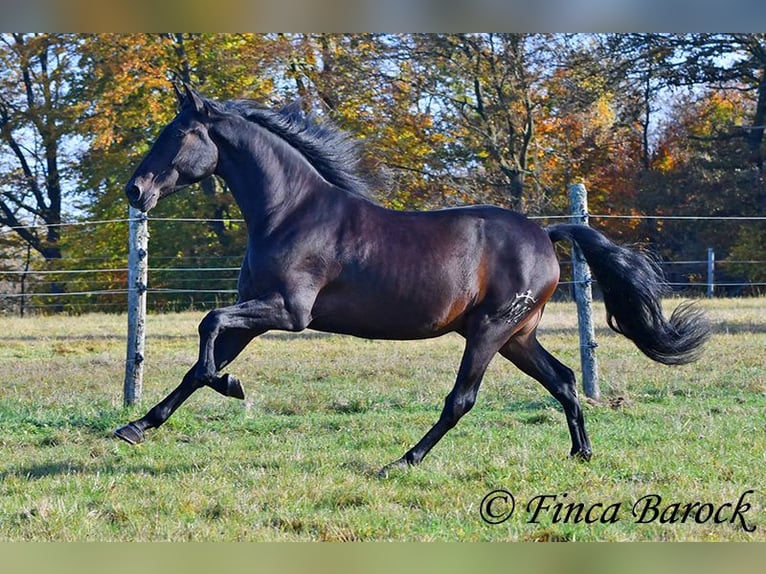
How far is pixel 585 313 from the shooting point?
8906 millimetres

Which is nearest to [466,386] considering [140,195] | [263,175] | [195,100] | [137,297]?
[263,175]

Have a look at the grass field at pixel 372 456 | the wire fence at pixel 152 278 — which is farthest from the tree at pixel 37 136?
the grass field at pixel 372 456

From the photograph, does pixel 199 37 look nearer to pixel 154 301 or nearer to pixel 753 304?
pixel 154 301

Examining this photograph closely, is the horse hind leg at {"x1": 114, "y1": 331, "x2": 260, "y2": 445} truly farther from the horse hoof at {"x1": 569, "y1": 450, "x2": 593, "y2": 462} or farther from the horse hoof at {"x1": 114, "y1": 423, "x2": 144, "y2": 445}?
the horse hoof at {"x1": 569, "y1": 450, "x2": 593, "y2": 462}

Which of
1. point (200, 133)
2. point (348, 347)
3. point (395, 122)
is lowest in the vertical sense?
point (348, 347)

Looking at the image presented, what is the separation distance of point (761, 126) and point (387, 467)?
23699 millimetres

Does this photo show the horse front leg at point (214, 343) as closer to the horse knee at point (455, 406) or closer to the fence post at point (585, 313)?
the horse knee at point (455, 406)

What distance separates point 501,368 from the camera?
10641 millimetres

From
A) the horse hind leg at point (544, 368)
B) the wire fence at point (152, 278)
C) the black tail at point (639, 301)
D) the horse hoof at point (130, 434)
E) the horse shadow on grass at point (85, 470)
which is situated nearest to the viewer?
the horse shadow on grass at point (85, 470)

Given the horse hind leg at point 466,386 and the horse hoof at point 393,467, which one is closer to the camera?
the horse hoof at point 393,467

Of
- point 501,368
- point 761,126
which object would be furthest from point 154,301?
point 761,126

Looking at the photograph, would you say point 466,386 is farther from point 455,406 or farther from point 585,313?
point 585,313

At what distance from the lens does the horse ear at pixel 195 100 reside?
5.56 meters

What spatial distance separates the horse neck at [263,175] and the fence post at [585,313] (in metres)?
3.74
